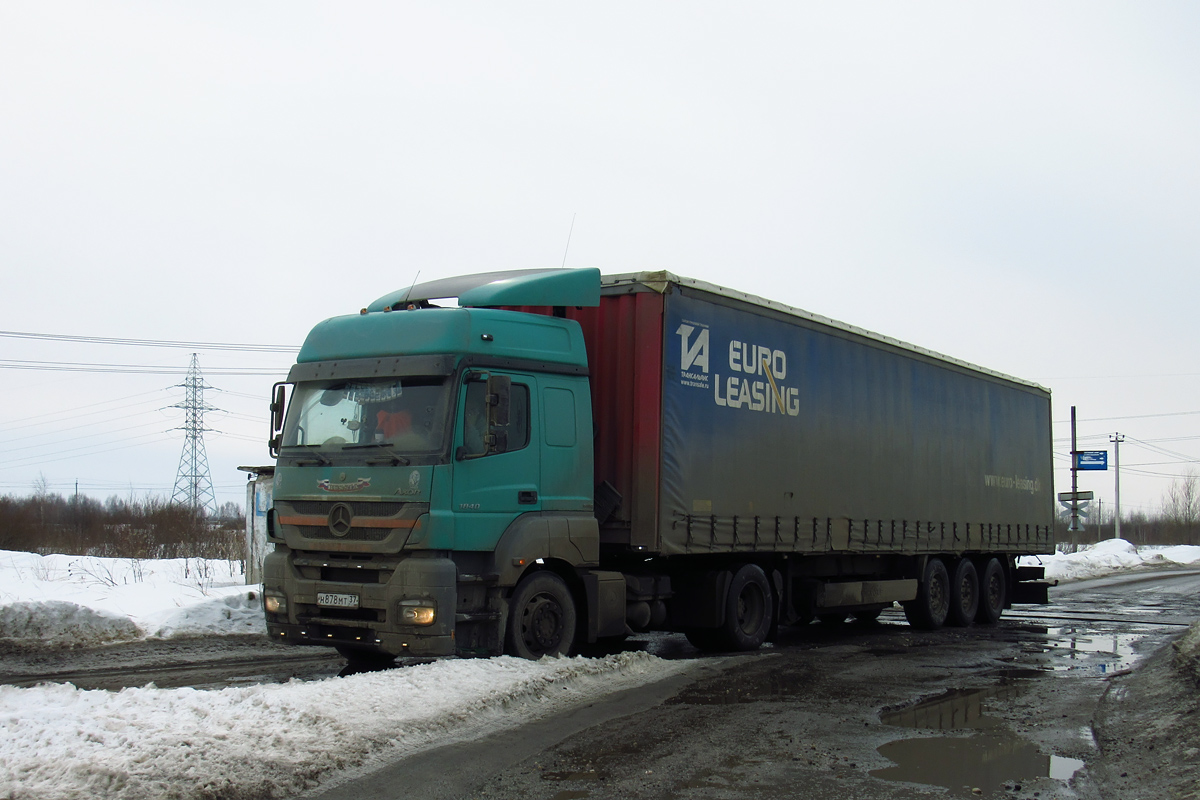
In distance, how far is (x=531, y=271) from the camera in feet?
35.3

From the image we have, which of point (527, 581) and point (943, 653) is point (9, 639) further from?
point (943, 653)

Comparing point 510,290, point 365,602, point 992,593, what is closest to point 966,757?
point 365,602

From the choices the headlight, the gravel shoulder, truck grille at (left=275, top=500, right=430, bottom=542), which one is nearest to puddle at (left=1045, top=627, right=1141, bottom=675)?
the gravel shoulder

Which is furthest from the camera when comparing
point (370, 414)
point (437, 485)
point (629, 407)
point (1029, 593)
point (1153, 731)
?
point (1029, 593)

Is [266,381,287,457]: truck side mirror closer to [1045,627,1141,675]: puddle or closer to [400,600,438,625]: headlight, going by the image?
[400,600,438,625]: headlight

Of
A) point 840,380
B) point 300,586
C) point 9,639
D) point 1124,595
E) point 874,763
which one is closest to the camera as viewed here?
point 874,763

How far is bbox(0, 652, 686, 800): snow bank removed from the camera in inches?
207

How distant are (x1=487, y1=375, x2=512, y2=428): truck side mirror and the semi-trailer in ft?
0.04

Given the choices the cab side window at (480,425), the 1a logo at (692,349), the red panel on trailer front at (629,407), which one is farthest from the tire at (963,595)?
the cab side window at (480,425)

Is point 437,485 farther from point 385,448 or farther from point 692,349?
point 692,349

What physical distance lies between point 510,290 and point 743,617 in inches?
189

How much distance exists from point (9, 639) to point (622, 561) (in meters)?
6.91

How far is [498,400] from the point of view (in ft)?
29.2

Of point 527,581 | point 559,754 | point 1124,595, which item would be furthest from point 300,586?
point 1124,595
